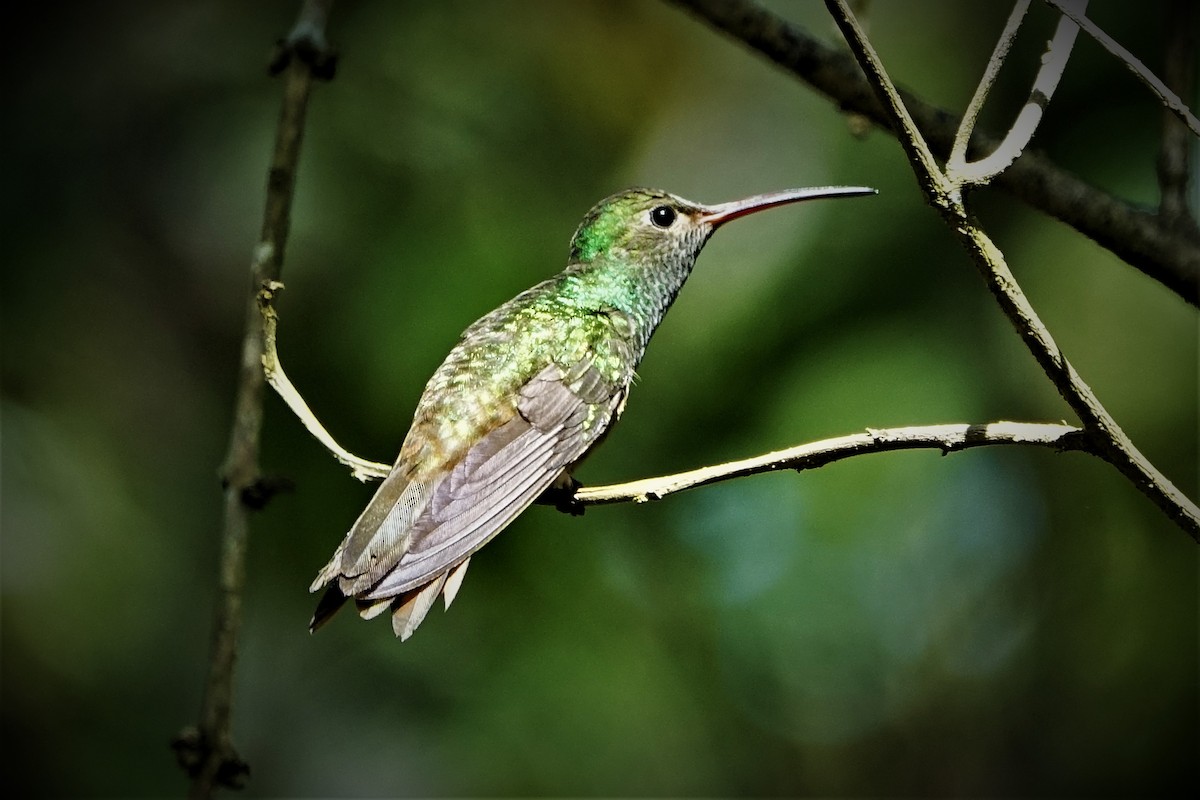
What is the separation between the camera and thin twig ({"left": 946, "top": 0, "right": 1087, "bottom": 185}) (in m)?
1.81

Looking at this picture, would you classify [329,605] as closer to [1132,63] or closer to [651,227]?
[651,227]

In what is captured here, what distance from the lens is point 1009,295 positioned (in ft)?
5.68

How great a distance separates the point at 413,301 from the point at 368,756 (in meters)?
2.60

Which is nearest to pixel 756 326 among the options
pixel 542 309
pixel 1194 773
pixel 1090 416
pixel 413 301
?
pixel 413 301

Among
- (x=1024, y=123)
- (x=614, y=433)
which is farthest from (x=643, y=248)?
(x=614, y=433)

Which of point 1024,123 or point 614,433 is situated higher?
point 1024,123

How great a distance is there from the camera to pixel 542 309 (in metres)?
3.19

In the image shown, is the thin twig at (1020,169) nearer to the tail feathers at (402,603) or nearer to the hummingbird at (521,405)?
the hummingbird at (521,405)

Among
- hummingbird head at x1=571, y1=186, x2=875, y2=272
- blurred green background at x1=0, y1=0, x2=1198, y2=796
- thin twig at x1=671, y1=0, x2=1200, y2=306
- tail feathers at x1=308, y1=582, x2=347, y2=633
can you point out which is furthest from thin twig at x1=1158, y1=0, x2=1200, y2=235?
tail feathers at x1=308, y1=582, x2=347, y2=633

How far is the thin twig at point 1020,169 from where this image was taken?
3.03m

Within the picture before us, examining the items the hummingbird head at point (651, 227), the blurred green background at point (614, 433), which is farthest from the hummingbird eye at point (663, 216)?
the blurred green background at point (614, 433)

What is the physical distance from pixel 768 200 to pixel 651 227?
1.43 ft

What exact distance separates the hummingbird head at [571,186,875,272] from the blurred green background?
1.40 m

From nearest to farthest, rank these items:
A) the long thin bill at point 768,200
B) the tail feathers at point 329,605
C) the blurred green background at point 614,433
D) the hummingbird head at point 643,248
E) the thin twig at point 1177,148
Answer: the tail feathers at point 329,605
the long thin bill at point 768,200
the thin twig at point 1177,148
the hummingbird head at point 643,248
the blurred green background at point 614,433
